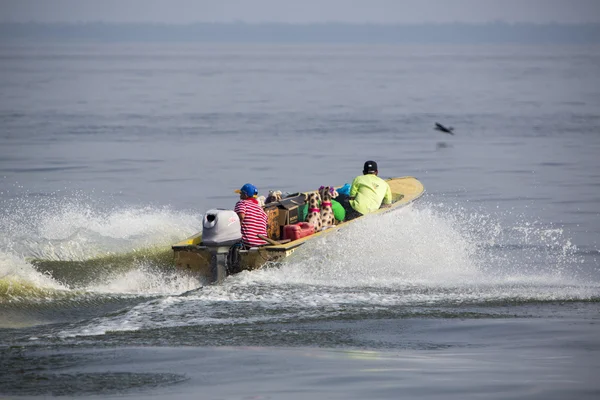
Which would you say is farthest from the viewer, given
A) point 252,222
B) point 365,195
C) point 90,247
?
point 365,195

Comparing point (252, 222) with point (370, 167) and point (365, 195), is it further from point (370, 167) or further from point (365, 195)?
point (370, 167)

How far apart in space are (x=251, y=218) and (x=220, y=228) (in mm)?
502

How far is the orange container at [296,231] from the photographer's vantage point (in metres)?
14.9

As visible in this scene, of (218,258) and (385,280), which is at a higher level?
(218,258)

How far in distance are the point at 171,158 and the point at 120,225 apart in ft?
45.0

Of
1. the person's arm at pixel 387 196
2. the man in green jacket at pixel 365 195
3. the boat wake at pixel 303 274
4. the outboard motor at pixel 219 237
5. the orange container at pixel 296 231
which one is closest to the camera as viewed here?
the boat wake at pixel 303 274

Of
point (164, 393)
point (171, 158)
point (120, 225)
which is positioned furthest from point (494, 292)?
point (171, 158)

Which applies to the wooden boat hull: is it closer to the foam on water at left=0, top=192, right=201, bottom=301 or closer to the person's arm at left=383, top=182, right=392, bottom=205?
the foam on water at left=0, top=192, right=201, bottom=301

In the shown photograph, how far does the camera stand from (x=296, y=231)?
1486 cm

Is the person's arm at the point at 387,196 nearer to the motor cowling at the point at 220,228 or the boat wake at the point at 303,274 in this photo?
the boat wake at the point at 303,274

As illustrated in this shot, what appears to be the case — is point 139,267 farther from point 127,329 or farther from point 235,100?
point 235,100

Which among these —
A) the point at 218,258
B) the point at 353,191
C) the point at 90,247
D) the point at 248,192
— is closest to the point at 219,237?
the point at 218,258

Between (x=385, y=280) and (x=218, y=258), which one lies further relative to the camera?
(x=385, y=280)

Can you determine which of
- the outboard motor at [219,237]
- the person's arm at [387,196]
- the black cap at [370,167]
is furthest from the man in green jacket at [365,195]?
the outboard motor at [219,237]
